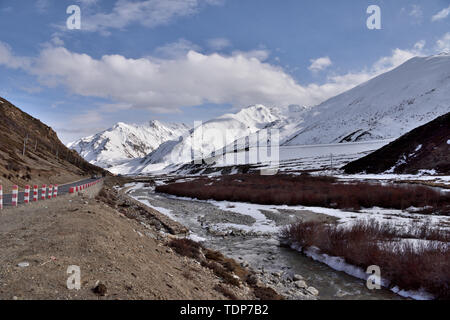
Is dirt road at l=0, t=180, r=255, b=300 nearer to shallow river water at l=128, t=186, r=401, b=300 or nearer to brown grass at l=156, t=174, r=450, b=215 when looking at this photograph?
shallow river water at l=128, t=186, r=401, b=300

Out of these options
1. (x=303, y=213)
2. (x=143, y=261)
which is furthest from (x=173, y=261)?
(x=303, y=213)

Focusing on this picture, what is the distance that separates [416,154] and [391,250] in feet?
171

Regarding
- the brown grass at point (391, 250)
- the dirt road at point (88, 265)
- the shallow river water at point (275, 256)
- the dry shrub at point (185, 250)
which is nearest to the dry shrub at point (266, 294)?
the dirt road at point (88, 265)

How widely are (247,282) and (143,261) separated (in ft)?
14.8

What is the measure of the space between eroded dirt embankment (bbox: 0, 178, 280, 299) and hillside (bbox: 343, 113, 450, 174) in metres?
48.8

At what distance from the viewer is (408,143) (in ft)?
201

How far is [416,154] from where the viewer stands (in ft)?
181

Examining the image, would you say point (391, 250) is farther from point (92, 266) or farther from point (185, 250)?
point (92, 266)

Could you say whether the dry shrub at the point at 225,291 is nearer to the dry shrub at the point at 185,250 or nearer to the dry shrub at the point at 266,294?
the dry shrub at the point at 266,294

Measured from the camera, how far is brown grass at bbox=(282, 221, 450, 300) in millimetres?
9859

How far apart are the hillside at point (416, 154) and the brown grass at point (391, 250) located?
3833cm

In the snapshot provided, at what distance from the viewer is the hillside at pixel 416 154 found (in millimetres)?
49969

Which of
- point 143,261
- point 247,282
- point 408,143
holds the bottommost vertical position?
point 247,282
